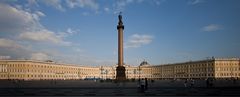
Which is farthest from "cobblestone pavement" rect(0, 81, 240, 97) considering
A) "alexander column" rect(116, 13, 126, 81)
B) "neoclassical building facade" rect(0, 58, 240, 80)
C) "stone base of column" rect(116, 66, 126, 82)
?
"neoclassical building facade" rect(0, 58, 240, 80)

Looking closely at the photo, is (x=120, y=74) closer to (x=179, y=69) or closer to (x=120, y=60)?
(x=120, y=60)

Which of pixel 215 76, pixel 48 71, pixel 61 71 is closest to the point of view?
pixel 215 76

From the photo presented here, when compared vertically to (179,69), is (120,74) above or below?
below

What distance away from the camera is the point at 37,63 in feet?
537

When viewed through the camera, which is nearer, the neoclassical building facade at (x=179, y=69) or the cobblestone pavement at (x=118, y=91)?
the cobblestone pavement at (x=118, y=91)

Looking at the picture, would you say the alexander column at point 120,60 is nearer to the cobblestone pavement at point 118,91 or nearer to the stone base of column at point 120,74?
the stone base of column at point 120,74

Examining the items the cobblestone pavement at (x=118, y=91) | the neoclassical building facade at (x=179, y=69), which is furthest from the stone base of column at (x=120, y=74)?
the neoclassical building facade at (x=179, y=69)

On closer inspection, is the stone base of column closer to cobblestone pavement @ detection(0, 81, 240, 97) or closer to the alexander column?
the alexander column

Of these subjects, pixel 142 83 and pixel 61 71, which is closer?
pixel 142 83

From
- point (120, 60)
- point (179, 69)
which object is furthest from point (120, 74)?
point (179, 69)

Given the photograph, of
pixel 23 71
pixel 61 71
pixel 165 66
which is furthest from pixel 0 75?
pixel 165 66

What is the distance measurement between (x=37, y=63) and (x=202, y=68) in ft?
269

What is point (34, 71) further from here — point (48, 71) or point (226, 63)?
point (226, 63)

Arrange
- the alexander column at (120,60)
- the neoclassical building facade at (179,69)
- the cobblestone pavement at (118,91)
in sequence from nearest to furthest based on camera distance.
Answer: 1. the cobblestone pavement at (118,91)
2. the alexander column at (120,60)
3. the neoclassical building facade at (179,69)
